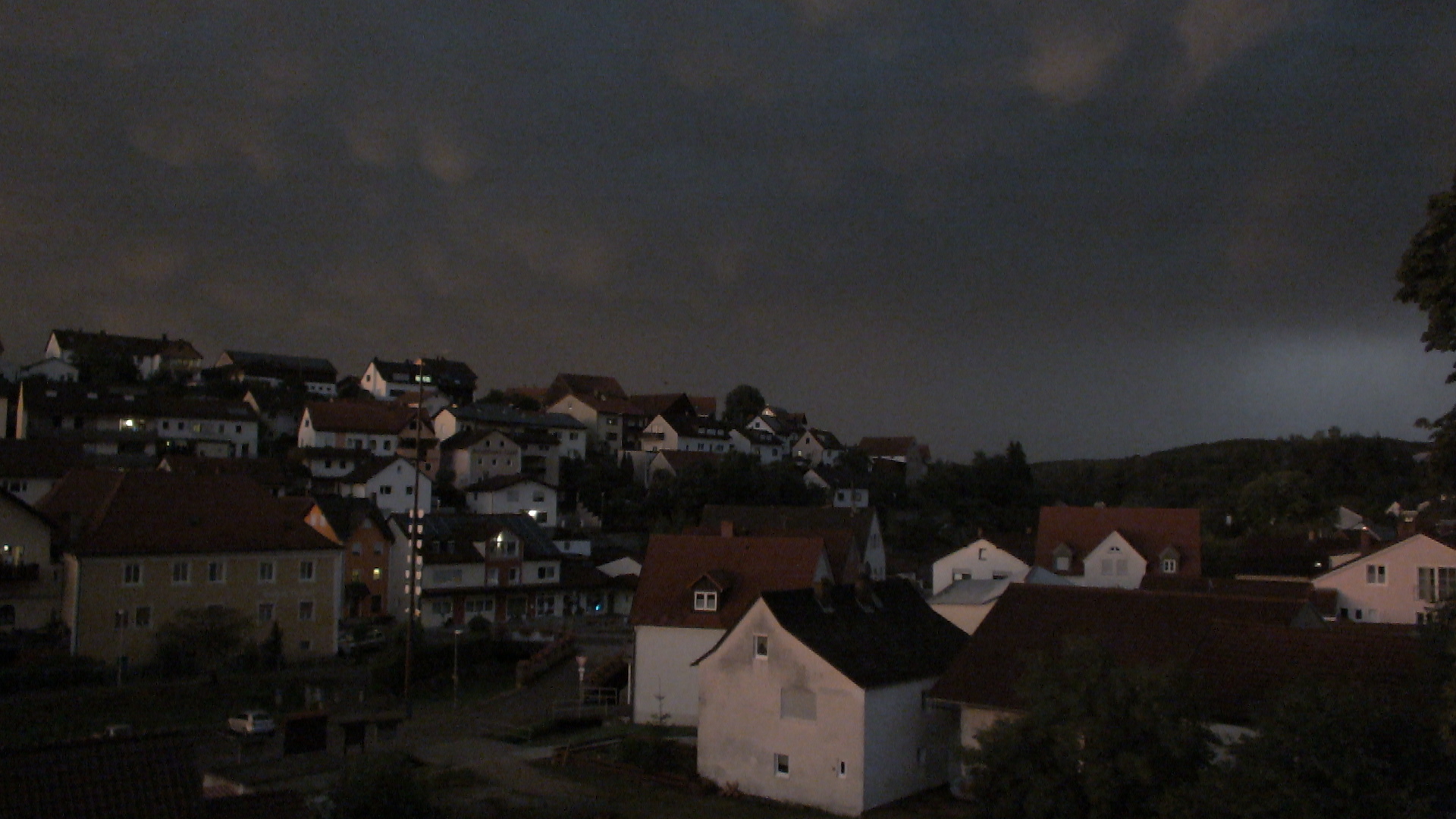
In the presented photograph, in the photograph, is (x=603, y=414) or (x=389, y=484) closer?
(x=389, y=484)

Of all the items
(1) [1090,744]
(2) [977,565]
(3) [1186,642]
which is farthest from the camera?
(2) [977,565]

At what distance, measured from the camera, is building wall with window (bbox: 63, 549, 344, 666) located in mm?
35281

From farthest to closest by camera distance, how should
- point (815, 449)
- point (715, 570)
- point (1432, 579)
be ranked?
point (815, 449)
point (1432, 579)
point (715, 570)

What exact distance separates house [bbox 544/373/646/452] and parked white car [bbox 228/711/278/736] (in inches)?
2629

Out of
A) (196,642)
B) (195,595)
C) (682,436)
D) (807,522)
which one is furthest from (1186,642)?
(682,436)

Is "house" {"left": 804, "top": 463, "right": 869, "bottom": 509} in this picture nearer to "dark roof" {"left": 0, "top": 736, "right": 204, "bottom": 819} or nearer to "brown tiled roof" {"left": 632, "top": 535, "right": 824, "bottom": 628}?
"brown tiled roof" {"left": 632, "top": 535, "right": 824, "bottom": 628}

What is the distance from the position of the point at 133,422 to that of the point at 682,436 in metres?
45.4

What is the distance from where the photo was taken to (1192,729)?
1711 centimetres

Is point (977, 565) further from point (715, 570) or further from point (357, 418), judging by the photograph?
point (357, 418)

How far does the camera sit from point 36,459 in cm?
5475

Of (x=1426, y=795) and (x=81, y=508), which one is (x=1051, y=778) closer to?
(x=1426, y=795)

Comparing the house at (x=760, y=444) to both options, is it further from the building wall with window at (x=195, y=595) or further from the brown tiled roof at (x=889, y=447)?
the building wall with window at (x=195, y=595)

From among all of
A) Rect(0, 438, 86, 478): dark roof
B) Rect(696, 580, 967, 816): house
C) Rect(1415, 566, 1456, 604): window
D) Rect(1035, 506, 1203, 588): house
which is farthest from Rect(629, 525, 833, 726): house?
Rect(0, 438, 86, 478): dark roof

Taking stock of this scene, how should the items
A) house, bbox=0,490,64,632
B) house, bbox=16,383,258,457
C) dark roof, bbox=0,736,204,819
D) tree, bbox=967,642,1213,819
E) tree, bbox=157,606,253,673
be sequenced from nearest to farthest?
1. dark roof, bbox=0,736,204,819
2. tree, bbox=967,642,1213,819
3. house, bbox=0,490,64,632
4. tree, bbox=157,606,253,673
5. house, bbox=16,383,258,457
